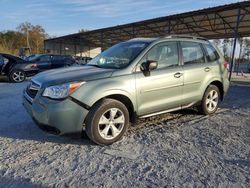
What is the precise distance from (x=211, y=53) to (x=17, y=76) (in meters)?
9.91

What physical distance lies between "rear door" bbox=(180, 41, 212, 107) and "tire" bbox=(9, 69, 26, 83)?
982 centimetres

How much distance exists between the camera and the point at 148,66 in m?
4.94

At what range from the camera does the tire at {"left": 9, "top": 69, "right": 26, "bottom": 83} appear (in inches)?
526

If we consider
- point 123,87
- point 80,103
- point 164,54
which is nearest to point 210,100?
point 164,54

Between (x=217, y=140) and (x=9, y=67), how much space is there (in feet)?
36.8

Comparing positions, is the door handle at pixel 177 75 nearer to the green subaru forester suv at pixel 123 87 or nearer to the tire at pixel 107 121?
the green subaru forester suv at pixel 123 87

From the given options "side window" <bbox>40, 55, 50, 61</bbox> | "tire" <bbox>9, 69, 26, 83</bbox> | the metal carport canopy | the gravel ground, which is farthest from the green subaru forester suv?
"side window" <bbox>40, 55, 50, 61</bbox>

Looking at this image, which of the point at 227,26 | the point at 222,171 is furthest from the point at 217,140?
the point at 227,26

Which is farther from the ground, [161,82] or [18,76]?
[161,82]

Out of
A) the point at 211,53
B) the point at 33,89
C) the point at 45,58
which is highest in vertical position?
the point at 211,53

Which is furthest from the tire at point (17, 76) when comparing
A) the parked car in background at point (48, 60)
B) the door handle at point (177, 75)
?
the door handle at point (177, 75)

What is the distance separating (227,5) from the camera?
15156 millimetres

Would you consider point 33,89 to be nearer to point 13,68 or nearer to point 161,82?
point 161,82

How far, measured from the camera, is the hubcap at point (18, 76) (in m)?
13.5
